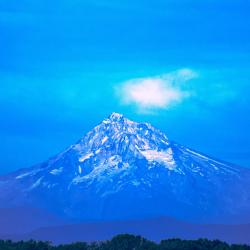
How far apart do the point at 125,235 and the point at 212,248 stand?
37.5 ft

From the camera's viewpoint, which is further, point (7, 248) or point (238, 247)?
point (7, 248)

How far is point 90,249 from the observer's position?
112 meters

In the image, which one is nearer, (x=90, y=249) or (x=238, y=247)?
(x=238, y=247)

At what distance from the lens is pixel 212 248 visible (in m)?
107

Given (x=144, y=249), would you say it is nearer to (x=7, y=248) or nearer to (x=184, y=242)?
(x=184, y=242)

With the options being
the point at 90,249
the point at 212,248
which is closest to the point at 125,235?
the point at 90,249

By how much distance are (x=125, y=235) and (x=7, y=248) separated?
14365 millimetres

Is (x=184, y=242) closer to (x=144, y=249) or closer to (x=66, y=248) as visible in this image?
(x=144, y=249)

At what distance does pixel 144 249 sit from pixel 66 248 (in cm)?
980

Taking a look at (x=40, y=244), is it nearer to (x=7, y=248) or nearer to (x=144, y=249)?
(x=7, y=248)

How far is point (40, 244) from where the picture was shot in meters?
116

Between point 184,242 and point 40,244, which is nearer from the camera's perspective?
point 184,242

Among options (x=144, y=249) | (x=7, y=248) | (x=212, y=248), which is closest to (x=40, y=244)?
(x=7, y=248)

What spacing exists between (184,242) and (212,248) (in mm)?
3137
